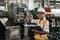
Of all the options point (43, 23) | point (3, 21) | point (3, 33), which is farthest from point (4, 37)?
point (43, 23)

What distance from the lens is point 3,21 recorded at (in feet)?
7.68

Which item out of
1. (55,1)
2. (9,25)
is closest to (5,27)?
(9,25)

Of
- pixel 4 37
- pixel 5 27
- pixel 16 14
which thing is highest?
pixel 16 14

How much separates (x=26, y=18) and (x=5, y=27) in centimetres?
34

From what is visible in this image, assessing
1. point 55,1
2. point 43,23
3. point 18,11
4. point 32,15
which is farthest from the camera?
point 55,1

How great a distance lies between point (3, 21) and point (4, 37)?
0.80 feet

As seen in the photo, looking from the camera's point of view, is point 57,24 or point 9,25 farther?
point 57,24

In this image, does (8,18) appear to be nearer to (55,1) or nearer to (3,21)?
(3,21)

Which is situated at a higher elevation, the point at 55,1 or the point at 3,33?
the point at 55,1

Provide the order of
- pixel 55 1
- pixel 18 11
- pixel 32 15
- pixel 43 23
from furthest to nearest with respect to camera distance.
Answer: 1. pixel 55 1
2. pixel 32 15
3. pixel 18 11
4. pixel 43 23

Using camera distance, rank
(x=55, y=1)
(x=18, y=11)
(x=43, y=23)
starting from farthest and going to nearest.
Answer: (x=55, y=1) < (x=18, y=11) < (x=43, y=23)

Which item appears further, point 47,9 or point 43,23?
point 47,9

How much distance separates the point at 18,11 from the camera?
2320 millimetres

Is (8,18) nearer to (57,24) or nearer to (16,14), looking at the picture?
(16,14)
